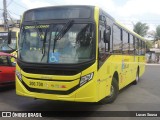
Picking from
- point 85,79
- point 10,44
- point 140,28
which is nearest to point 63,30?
point 85,79

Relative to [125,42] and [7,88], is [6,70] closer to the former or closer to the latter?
[7,88]

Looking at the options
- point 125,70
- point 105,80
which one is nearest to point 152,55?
point 125,70

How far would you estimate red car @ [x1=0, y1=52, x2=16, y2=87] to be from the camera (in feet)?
37.9

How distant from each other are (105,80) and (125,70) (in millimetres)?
3646

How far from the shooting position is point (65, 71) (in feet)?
24.9

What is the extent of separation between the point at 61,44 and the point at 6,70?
4711 mm

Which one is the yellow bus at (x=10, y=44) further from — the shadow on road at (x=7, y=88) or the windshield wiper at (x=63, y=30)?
the windshield wiper at (x=63, y=30)

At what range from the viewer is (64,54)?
25.3 ft

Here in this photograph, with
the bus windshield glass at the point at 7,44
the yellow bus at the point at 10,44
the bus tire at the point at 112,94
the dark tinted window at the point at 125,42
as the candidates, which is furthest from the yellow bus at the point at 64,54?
the bus windshield glass at the point at 7,44

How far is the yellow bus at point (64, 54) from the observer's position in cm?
757

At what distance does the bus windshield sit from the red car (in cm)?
370

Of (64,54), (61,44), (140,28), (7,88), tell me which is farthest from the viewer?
(140,28)

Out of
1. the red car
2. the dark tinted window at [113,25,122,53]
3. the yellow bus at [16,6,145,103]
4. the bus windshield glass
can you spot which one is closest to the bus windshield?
the yellow bus at [16,6,145,103]

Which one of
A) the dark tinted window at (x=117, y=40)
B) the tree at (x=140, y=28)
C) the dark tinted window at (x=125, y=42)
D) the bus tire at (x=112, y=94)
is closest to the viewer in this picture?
the bus tire at (x=112, y=94)
